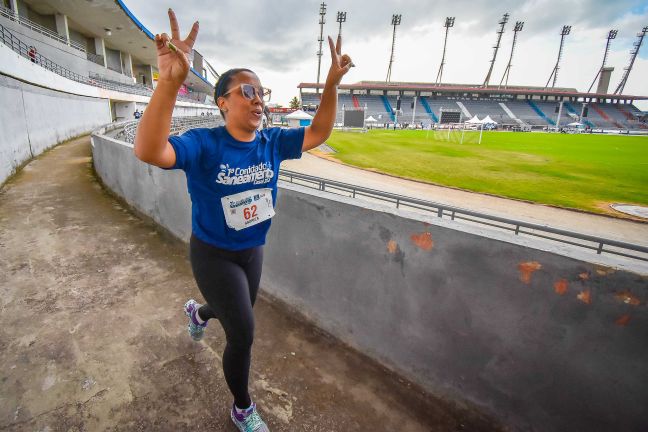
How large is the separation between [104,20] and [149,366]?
39368 millimetres

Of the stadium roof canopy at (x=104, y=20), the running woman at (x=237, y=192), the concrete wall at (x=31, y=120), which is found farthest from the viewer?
the stadium roof canopy at (x=104, y=20)

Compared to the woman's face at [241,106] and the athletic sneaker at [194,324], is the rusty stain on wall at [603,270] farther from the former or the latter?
the athletic sneaker at [194,324]

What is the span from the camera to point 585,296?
1.73m

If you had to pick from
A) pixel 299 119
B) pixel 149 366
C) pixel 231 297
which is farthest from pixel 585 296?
pixel 299 119

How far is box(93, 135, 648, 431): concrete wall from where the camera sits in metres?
1.71

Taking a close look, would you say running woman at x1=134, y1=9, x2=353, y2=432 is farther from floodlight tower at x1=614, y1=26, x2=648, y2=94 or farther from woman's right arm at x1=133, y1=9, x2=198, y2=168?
floodlight tower at x1=614, y1=26, x2=648, y2=94

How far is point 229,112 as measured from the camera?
6.21 ft

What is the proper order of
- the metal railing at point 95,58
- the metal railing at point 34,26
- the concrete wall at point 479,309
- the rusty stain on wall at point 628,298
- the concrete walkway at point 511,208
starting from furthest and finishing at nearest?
the metal railing at point 95,58, the metal railing at point 34,26, the concrete walkway at point 511,208, the concrete wall at point 479,309, the rusty stain on wall at point 628,298

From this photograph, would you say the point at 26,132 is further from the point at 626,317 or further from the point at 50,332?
the point at 626,317

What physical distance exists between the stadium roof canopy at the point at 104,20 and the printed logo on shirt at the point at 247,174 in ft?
89.2

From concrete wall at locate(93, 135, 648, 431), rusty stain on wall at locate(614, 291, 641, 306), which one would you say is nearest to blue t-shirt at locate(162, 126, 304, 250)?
concrete wall at locate(93, 135, 648, 431)

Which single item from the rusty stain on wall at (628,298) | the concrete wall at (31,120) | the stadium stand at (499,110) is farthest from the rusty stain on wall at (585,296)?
the stadium stand at (499,110)

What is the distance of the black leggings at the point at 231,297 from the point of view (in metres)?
1.95

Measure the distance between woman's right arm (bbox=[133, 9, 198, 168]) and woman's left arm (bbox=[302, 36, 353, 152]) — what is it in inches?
35.1
